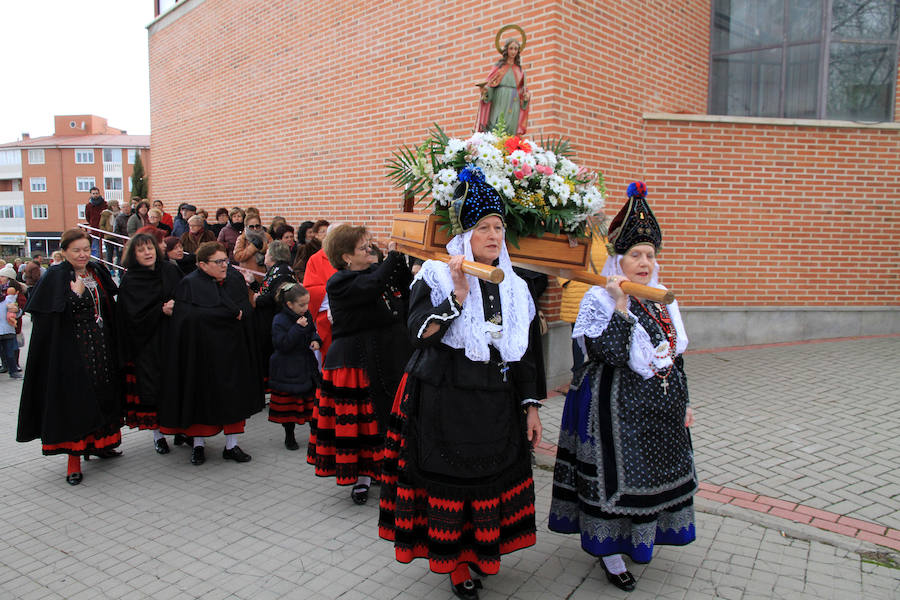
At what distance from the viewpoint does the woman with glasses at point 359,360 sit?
15.0 feet

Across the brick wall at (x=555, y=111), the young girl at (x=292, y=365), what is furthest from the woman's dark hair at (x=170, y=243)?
the brick wall at (x=555, y=111)

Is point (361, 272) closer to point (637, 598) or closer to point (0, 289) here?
point (637, 598)

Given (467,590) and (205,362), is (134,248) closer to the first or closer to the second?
(205,362)

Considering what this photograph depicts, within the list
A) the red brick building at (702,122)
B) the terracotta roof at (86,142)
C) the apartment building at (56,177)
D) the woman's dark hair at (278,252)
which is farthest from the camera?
the apartment building at (56,177)

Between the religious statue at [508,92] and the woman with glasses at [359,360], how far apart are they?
6.68 ft

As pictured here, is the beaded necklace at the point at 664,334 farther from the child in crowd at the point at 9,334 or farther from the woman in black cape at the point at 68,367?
the child in crowd at the point at 9,334

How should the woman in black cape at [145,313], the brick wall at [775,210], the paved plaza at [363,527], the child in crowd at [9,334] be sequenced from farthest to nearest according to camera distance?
the child in crowd at [9,334] → the brick wall at [775,210] → the woman in black cape at [145,313] → the paved plaza at [363,527]

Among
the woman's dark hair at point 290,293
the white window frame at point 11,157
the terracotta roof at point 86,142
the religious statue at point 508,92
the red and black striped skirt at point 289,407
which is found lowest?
the red and black striped skirt at point 289,407

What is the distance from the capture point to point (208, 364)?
5625 millimetres

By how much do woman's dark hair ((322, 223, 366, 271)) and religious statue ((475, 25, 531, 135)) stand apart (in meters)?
1.91

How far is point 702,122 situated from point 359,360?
6.55 m

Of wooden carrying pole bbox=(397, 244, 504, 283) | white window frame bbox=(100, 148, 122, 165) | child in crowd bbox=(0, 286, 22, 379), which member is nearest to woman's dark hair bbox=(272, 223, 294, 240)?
child in crowd bbox=(0, 286, 22, 379)

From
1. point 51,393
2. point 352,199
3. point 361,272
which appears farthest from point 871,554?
point 352,199

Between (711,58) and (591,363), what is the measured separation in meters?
8.13
